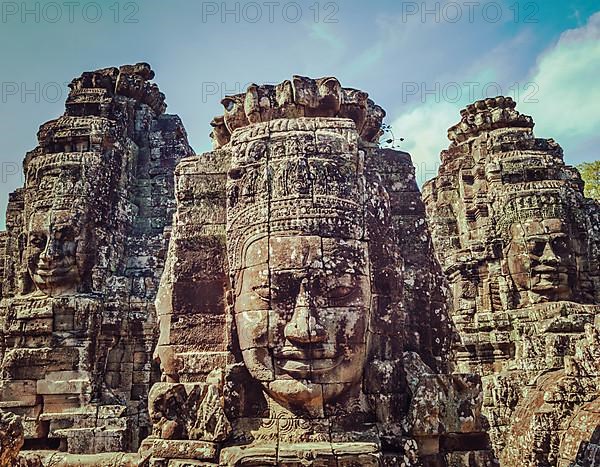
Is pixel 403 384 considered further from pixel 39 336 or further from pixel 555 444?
pixel 39 336

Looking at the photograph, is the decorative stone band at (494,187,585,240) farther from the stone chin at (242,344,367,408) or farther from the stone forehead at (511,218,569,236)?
the stone chin at (242,344,367,408)

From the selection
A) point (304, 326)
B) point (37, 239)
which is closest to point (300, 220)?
point (304, 326)

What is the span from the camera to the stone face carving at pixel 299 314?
5.53 metres

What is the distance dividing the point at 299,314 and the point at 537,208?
9.70 m

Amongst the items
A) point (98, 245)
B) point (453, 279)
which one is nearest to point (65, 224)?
point (98, 245)

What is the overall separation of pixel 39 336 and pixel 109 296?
54.2 inches

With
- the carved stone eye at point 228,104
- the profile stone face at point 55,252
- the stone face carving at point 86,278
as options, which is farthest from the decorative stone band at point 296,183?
the profile stone face at point 55,252

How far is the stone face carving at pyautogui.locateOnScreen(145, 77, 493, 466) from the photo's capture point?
18.1ft

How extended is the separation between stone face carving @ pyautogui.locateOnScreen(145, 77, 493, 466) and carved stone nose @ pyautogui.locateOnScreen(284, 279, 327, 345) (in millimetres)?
17

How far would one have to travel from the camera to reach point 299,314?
5531 millimetres

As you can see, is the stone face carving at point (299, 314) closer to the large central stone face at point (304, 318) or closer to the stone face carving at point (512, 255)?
the large central stone face at point (304, 318)

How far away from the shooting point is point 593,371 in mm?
9023

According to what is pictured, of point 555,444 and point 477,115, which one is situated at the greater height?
point 477,115

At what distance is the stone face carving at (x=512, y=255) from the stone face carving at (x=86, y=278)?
20.4 ft
